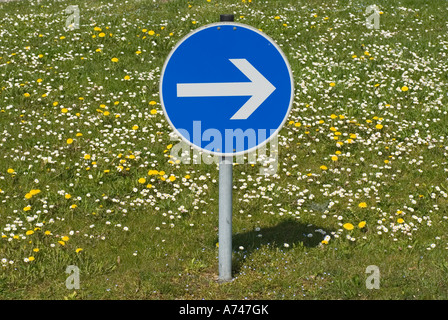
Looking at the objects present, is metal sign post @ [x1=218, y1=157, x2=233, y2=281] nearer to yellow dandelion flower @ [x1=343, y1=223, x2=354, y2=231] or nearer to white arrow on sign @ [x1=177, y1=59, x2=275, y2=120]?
white arrow on sign @ [x1=177, y1=59, x2=275, y2=120]

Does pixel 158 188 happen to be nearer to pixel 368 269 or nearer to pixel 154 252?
pixel 154 252

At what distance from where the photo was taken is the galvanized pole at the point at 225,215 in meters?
5.15

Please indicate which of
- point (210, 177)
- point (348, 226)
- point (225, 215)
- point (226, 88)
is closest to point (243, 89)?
point (226, 88)

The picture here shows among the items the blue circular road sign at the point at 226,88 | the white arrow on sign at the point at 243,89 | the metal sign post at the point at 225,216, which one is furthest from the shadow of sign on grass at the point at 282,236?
the white arrow on sign at the point at 243,89

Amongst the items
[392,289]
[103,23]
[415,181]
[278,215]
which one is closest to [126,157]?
[278,215]

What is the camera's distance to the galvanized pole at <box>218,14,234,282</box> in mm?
5148

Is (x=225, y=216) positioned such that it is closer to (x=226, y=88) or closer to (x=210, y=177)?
(x=226, y=88)

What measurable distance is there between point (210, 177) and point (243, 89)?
3382mm

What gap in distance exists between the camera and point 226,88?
4.84 m

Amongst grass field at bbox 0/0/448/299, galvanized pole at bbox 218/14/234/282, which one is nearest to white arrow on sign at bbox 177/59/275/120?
galvanized pole at bbox 218/14/234/282

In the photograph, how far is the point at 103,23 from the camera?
13.7 meters

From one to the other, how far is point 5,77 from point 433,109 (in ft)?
23.0

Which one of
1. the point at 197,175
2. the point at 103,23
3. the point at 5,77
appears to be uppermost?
the point at 103,23

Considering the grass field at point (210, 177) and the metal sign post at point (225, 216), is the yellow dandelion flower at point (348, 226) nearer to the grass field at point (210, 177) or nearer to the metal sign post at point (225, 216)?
the grass field at point (210, 177)
